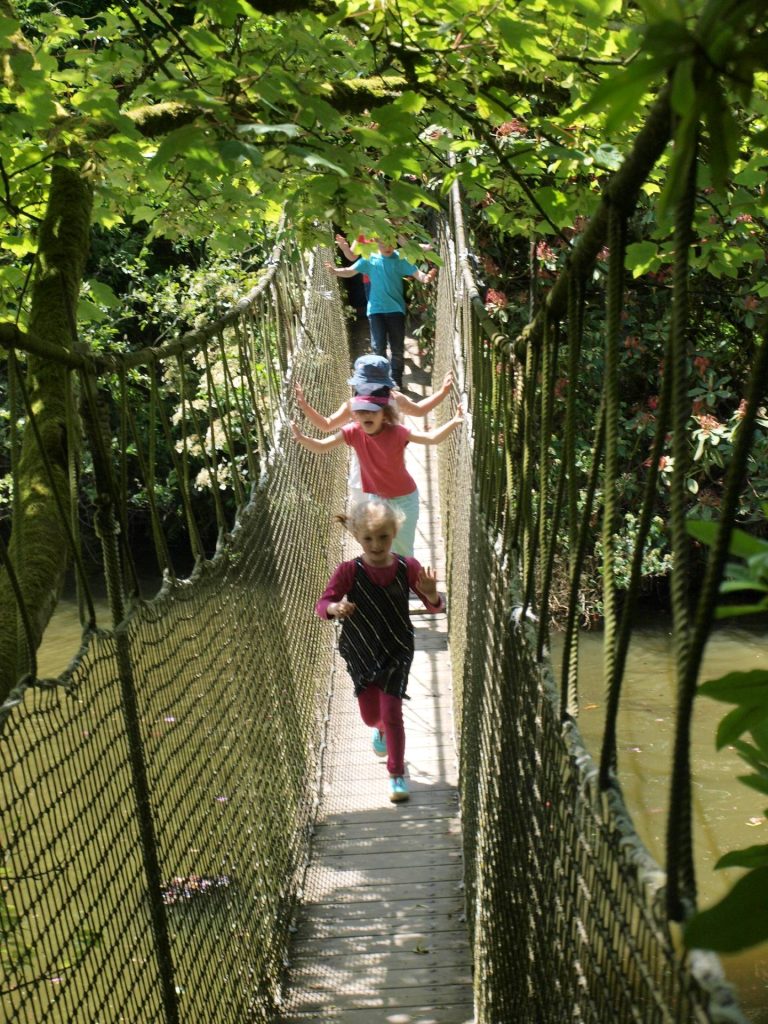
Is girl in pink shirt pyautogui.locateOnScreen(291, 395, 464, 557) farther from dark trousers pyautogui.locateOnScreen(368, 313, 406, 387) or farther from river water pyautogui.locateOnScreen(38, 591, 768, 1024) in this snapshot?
dark trousers pyautogui.locateOnScreen(368, 313, 406, 387)

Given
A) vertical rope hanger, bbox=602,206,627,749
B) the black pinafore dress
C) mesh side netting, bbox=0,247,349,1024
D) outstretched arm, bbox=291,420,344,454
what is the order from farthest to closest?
outstretched arm, bbox=291,420,344,454 → the black pinafore dress → mesh side netting, bbox=0,247,349,1024 → vertical rope hanger, bbox=602,206,627,749

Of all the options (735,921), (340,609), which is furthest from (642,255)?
(735,921)

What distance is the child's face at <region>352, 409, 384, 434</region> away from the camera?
403 centimetres

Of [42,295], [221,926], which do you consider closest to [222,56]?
[42,295]

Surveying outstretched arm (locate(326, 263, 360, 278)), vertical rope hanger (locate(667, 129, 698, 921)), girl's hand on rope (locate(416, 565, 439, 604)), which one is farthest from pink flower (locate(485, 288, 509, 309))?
vertical rope hanger (locate(667, 129, 698, 921))

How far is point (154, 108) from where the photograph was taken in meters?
3.04

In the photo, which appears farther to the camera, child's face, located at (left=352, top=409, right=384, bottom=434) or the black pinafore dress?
child's face, located at (left=352, top=409, right=384, bottom=434)

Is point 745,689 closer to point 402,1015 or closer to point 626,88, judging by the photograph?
point 626,88

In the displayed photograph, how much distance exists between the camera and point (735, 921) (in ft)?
2.03

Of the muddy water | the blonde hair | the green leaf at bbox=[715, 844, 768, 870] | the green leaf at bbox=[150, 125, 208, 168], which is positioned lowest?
the muddy water

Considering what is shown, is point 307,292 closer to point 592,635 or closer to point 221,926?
point 592,635

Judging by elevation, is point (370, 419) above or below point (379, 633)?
above

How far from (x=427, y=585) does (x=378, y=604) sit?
18cm

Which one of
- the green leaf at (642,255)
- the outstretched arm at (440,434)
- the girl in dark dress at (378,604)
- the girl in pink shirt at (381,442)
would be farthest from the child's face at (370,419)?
the green leaf at (642,255)
